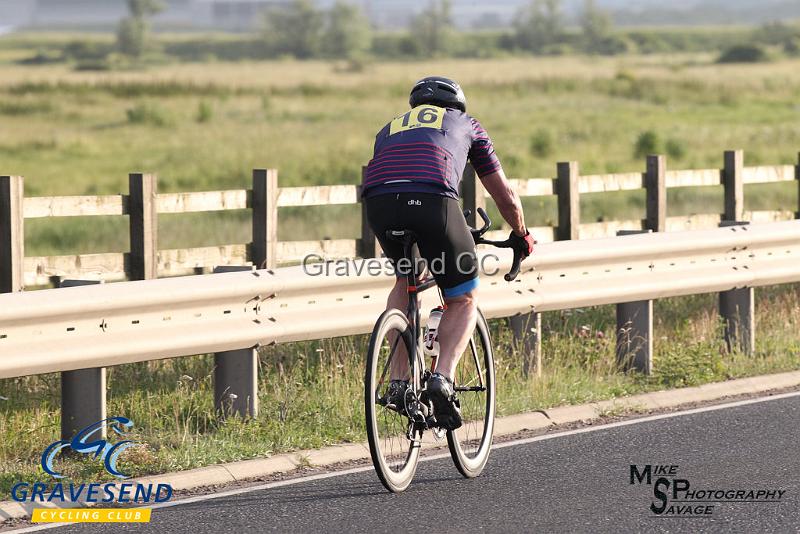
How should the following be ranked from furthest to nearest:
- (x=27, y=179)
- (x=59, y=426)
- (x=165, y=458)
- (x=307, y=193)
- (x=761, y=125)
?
(x=761, y=125)
(x=27, y=179)
(x=307, y=193)
(x=59, y=426)
(x=165, y=458)

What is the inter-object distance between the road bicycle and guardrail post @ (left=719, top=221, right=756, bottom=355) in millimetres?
3696

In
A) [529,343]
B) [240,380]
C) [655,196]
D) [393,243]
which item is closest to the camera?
[393,243]

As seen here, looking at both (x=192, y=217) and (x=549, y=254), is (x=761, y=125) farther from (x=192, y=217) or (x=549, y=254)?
(x=549, y=254)

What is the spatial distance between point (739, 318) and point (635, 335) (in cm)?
107

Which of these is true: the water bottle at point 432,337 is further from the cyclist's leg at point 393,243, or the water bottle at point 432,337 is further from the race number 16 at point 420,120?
the race number 16 at point 420,120

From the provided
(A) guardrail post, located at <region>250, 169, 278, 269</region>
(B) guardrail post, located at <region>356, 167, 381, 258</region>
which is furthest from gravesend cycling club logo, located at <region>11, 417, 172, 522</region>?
(B) guardrail post, located at <region>356, 167, 381, 258</region>

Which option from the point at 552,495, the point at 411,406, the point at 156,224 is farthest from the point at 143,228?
the point at 552,495

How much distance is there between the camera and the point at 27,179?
3309 centimetres

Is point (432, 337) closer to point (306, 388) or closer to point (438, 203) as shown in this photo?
point (438, 203)

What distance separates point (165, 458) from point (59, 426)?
40.2 inches

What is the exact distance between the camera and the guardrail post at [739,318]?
10.6 meters

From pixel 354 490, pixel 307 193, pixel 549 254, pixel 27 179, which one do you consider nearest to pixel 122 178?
pixel 27 179

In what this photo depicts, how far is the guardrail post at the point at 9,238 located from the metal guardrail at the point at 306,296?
2663 mm

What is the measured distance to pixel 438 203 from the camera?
21.5ft
